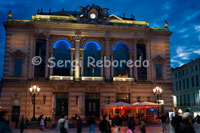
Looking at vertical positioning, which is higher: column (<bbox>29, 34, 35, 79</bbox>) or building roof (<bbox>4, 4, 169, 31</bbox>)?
building roof (<bbox>4, 4, 169, 31</bbox>)

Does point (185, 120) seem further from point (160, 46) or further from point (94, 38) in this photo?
point (160, 46)

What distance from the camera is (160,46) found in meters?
42.0

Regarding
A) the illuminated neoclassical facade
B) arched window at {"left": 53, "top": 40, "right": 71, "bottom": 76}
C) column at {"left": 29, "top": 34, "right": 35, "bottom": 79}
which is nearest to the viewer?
the illuminated neoclassical facade

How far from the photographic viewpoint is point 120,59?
132 feet

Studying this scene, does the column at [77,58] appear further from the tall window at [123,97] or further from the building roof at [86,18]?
the tall window at [123,97]

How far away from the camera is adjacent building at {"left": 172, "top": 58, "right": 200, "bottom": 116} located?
5556cm

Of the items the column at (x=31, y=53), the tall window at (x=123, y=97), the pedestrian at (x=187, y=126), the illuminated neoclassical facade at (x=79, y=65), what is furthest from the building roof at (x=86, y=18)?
the pedestrian at (x=187, y=126)

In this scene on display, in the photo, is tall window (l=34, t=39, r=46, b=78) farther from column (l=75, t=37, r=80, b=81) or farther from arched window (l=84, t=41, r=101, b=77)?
arched window (l=84, t=41, r=101, b=77)

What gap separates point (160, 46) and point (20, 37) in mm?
22738

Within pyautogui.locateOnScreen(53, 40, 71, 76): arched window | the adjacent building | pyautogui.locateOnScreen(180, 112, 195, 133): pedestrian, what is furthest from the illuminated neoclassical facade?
pyautogui.locateOnScreen(180, 112, 195, 133): pedestrian

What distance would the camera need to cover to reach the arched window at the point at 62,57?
37.7 meters

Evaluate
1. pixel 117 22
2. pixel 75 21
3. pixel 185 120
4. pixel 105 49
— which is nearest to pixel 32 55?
pixel 75 21

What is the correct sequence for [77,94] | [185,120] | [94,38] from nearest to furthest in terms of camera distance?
[185,120], [77,94], [94,38]

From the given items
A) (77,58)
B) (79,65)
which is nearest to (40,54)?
(77,58)
